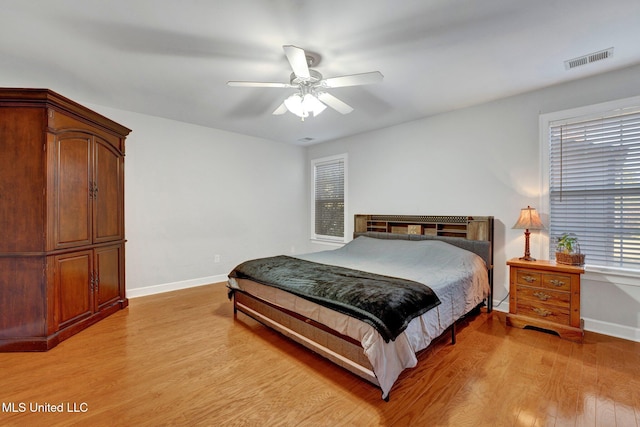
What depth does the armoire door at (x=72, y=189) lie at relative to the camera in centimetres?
268

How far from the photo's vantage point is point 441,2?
1850 millimetres

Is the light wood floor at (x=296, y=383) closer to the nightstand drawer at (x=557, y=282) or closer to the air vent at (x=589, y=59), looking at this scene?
the nightstand drawer at (x=557, y=282)

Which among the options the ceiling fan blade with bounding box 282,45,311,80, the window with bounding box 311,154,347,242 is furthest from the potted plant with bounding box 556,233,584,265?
the window with bounding box 311,154,347,242

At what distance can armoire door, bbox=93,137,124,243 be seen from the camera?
313cm

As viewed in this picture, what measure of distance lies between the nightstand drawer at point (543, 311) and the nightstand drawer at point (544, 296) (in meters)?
0.02

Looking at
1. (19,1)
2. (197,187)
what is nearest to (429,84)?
(19,1)

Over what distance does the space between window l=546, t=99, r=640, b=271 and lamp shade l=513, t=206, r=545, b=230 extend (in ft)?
0.90

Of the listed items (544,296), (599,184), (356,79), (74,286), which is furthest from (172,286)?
(599,184)

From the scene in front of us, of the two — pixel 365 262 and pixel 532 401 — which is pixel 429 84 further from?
pixel 532 401

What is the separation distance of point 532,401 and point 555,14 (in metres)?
2.57

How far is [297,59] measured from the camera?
A: 6.56ft

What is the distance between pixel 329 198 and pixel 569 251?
12.2ft

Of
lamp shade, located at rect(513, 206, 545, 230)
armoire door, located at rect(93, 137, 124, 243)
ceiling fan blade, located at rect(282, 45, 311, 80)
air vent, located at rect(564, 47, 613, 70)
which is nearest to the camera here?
ceiling fan blade, located at rect(282, 45, 311, 80)

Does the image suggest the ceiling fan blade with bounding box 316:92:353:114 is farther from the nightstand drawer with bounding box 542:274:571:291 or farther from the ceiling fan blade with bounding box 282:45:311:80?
the nightstand drawer with bounding box 542:274:571:291
